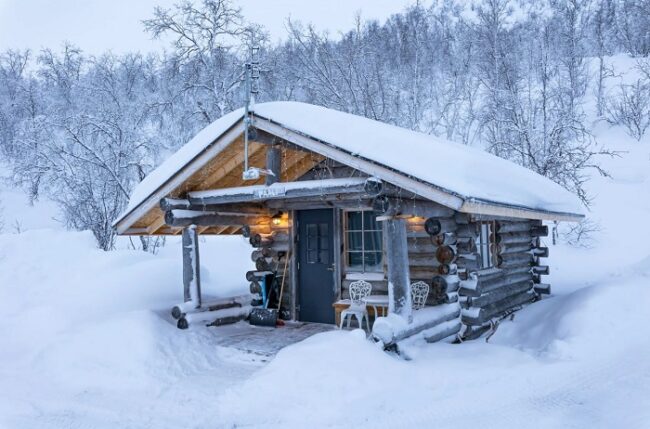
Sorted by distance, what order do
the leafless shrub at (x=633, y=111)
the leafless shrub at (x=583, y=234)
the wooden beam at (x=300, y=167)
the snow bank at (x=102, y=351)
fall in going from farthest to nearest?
the leafless shrub at (x=633, y=111), the leafless shrub at (x=583, y=234), the wooden beam at (x=300, y=167), the snow bank at (x=102, y=351)

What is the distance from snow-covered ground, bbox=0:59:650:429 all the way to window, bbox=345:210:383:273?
2.45 metres

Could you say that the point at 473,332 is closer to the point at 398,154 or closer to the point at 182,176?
the point at 398,154

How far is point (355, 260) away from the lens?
32.6ft

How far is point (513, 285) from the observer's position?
37.7ft

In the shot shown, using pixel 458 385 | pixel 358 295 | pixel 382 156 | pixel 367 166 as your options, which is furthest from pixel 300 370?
pixel 358 295

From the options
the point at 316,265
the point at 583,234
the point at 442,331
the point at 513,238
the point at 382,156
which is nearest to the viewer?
the point at 382,156

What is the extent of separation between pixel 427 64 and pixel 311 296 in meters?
25.8

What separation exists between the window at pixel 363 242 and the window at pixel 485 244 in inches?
81.5

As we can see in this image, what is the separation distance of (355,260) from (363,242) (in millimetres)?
436

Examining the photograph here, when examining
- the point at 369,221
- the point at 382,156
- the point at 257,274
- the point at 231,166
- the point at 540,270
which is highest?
the point at 231,166

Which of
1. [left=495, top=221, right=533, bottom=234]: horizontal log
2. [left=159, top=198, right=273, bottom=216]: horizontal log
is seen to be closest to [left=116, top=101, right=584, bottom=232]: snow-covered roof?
[left=159, top=198, right=273, bottom=216]: horizontal log

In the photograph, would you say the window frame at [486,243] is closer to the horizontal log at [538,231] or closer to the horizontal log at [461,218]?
the horizontal log at [461,218]

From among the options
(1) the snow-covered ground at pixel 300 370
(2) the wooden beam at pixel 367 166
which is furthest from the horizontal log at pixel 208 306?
(2) the wooden beam at pixel 367 166

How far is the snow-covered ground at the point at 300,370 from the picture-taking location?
18.2ft
